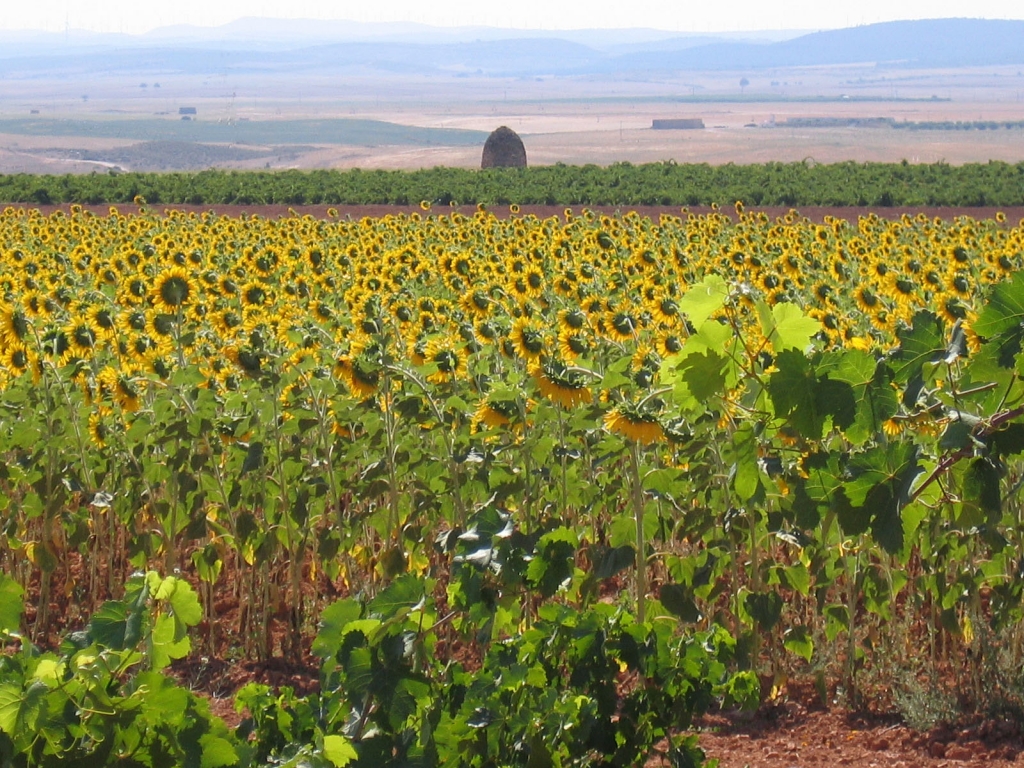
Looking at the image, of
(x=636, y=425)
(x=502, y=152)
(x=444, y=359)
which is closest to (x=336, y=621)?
(x=636, y=425)

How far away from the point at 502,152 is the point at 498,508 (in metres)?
48.4

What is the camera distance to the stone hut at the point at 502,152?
52.5 metres

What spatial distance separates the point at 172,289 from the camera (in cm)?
719

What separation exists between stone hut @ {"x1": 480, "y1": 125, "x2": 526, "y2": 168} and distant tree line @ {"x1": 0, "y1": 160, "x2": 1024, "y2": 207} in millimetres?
7638

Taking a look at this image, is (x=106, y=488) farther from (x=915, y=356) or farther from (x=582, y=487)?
(x=915, y=356)

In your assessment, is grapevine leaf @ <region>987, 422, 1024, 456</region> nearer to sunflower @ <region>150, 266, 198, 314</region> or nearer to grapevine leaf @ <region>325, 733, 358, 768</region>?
grapevine leaf @ <region>325, 733, 358, 768</region>

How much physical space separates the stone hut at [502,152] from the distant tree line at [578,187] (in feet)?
25.1

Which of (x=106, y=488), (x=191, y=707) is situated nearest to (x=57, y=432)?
(x=106, y=488)

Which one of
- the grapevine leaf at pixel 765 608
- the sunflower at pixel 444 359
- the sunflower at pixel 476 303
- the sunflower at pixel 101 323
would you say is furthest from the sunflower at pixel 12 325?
the grapevine leaf at pixel 765 608

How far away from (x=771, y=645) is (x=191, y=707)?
121 inches

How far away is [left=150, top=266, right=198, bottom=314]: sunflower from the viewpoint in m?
7.16

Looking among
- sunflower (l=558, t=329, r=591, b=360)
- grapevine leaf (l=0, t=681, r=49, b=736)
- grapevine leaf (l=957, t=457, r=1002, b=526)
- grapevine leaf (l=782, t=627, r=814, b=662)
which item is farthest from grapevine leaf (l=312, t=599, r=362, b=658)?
sunflower (l=558, t=329, r=591, b=360)

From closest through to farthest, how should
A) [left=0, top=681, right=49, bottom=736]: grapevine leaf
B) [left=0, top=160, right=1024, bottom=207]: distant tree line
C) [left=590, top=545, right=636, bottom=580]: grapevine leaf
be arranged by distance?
1. [left=0, top=681, right=49, bottom=736]: grapevine leaf
2. [left=590, top=545, right=636, bottom=580]: grapevine leaf
3. [left=0, top=160, right=1024, bottom=207]: distant tree line

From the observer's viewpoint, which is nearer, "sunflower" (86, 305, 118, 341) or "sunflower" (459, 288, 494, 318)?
"sunflower" (86, 305, 118, 341)
